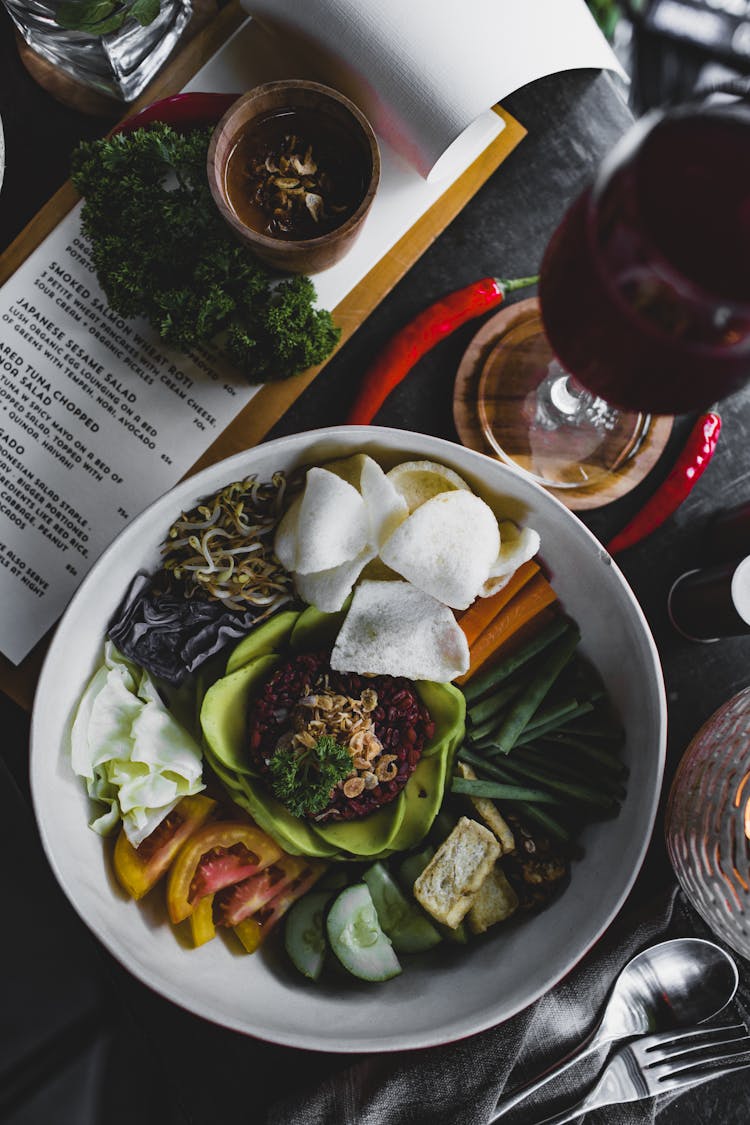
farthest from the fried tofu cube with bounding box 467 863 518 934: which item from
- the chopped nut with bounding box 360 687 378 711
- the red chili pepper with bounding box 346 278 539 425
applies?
the red chili pepper with bounding box 346 278 539 425

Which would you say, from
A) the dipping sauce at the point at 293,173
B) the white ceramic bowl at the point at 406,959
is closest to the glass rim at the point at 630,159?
the white ceramic bowl at the point at 406,959

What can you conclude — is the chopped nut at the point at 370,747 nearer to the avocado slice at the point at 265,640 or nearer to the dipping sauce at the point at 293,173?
the avocado slice at the point at 265,640

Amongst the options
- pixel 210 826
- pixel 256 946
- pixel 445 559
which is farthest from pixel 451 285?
pixel 256 946

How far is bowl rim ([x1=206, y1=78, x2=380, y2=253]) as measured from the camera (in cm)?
125

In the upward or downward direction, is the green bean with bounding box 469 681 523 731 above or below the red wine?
below

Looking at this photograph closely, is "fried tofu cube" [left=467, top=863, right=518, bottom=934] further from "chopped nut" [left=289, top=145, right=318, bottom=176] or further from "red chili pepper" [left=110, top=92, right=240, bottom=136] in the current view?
"red chili pepper" [left=110, top=92, right=240, bottom=136]

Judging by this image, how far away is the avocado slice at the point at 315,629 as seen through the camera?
4.48 feet

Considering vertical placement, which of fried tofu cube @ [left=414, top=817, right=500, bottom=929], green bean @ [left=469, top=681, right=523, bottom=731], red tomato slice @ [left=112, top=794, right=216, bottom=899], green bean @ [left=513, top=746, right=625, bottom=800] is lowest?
green bean @ [left=513, top=746, right=625, bottom=800]

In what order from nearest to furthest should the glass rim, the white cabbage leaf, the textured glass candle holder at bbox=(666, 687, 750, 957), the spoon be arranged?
the glass rim
the textured glass candle holder at bbox=(666, 687, 750, 957)
the white cabbage leaf
the spoon

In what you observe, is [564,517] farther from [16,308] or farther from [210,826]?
[16,308]

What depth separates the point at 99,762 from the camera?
1305 millimetres

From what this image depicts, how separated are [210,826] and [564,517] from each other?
2.33ft

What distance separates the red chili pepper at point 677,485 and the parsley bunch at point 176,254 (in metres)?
0.59

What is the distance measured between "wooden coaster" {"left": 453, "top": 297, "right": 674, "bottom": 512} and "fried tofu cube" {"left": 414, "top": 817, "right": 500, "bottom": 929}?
0.55 meters
